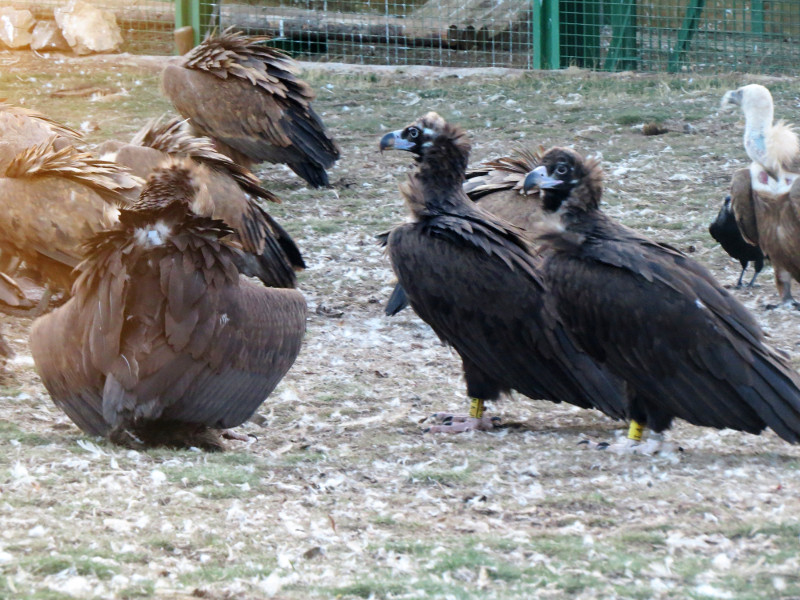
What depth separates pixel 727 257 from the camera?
7828mm

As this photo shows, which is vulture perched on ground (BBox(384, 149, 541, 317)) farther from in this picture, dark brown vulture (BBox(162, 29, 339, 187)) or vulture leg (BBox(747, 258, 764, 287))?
dark brown vulture (BBox(162, 29, 339, 187))

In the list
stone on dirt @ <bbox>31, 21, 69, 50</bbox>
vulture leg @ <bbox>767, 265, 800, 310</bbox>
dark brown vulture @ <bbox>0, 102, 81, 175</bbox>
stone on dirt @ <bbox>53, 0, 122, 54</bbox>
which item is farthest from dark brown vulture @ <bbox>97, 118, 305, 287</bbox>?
stone on dirt @ <bbox>31, 21, 69, 50</bbox>

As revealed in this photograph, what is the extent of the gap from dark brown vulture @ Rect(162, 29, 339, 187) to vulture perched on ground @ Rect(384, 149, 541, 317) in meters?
2.69

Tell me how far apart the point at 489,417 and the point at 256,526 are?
1.94 meters

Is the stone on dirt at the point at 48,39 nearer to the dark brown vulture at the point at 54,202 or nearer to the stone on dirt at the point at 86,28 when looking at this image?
the stone on dirt at the point at 86,28

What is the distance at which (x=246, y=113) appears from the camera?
899cm

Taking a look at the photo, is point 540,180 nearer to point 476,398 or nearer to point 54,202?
point 476,398

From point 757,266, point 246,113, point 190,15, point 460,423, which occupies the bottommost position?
point 460,423

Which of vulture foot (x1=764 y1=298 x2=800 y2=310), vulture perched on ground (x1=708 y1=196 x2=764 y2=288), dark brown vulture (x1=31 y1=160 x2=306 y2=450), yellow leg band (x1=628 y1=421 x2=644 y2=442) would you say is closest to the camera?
dark brown vulture (x1=31 y1=160 x2=306 y2=450)

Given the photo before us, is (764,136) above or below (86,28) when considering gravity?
below

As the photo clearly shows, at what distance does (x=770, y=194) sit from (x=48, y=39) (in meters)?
9.22

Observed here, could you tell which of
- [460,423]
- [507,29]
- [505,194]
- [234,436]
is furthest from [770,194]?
[507,29]

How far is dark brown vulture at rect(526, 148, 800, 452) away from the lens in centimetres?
427

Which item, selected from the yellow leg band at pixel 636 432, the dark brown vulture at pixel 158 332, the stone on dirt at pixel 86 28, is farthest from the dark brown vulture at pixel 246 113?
the yellow leg band at pixel 636 432
